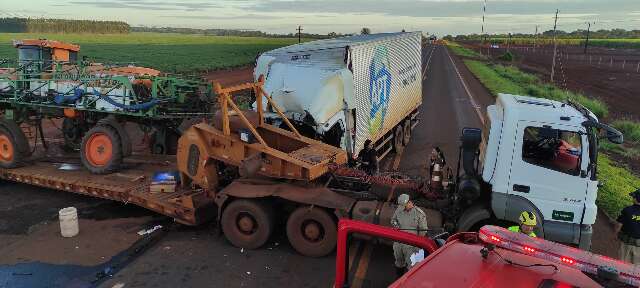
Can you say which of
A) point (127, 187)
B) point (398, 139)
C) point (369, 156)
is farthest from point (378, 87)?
point (127, 187)

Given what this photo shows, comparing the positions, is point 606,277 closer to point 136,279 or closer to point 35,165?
point 136,279

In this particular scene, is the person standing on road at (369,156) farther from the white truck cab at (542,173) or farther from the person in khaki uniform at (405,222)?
the person in khaki uniform at (405,222)

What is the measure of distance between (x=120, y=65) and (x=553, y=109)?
11806 millimetres

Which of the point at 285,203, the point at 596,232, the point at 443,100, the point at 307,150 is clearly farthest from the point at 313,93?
the point at 443,100

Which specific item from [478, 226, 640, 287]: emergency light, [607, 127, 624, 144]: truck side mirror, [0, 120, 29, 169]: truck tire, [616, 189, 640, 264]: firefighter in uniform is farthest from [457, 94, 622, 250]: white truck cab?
[0, 120, 29, 169]: truck tire

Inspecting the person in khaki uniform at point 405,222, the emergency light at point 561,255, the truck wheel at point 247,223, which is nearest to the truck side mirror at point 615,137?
the person in khaki uniform at point 405,222

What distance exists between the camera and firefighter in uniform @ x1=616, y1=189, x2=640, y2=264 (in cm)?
684

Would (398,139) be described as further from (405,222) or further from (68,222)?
(68,222)

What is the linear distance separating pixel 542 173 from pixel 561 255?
3.53m

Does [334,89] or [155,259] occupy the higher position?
[334,89]

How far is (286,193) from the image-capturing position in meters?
8.38

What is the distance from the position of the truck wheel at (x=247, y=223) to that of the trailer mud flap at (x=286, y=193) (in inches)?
6.8

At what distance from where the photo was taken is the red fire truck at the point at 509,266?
141 inches

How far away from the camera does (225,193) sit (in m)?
8.62
